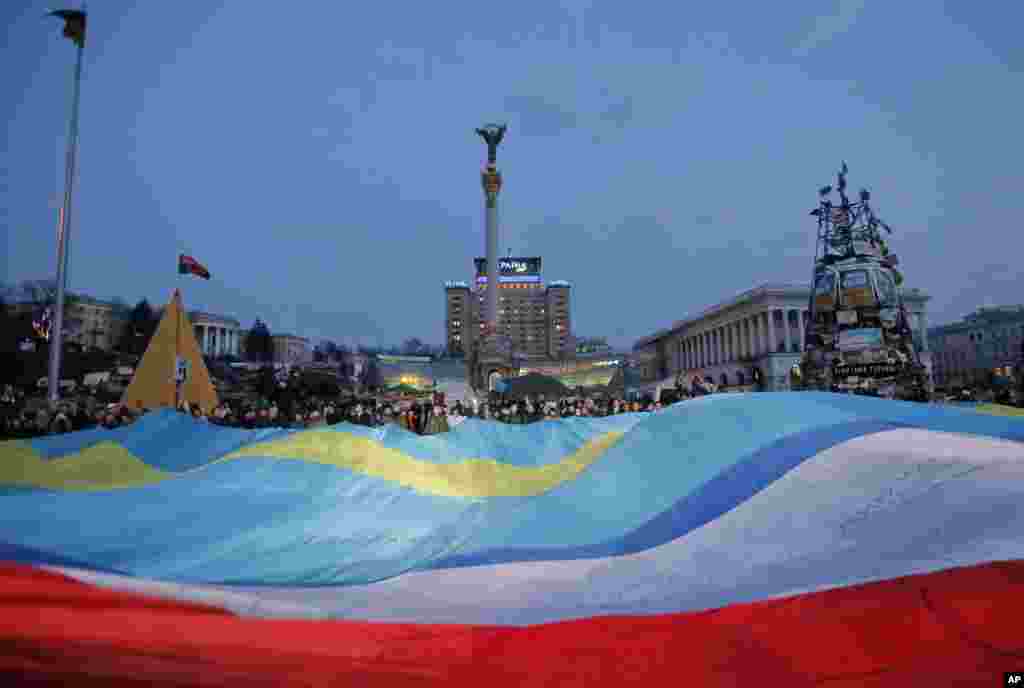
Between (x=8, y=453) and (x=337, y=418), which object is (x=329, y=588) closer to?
(x=8, y=453)

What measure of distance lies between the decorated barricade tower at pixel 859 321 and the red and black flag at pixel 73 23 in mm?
27745

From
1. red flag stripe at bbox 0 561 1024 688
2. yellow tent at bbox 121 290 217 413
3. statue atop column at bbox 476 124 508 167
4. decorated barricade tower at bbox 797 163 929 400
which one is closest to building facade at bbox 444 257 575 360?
statue atop column at bbox 476 124 508 167

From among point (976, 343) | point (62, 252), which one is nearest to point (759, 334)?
point (976, 343)

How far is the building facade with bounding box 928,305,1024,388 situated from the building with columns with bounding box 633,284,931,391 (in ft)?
95.1

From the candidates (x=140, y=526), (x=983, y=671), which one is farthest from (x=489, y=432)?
(x=983, y=671)

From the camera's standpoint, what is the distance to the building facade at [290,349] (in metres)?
113

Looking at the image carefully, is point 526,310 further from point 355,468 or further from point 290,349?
point 355,468

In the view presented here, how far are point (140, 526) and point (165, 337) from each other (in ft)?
50.2

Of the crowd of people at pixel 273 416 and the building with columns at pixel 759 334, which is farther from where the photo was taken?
the building with columns at pixel 759 334

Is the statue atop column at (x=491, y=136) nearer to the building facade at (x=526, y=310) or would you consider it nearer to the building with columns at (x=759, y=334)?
the building with columns at (x=759, y=334)

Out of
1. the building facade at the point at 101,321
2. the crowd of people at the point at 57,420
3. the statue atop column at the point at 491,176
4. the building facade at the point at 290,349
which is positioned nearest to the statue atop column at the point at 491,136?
the statue atop column at the point at 491,176

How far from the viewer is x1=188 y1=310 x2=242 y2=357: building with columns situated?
91125mm

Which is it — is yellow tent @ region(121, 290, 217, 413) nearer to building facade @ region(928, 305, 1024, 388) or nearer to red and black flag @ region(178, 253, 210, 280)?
red and black flag @ region(178, 253, 210, 280)

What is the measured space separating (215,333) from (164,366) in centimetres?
9112
